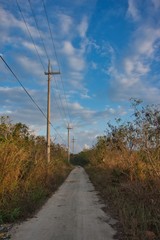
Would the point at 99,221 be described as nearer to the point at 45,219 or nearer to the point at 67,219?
the point at 67,219

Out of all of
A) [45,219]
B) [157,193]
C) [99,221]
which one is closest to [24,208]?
[45,219]

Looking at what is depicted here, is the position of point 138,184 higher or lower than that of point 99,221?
higher

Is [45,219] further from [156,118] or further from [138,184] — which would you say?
[156,118]

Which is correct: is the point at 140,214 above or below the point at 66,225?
above

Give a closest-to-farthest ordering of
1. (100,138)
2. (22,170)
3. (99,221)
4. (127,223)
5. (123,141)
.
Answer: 1. (127,223)
2. (99,221)
3. (22,170)
4. (123,141)
5. (100,138)

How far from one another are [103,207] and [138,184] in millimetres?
2398

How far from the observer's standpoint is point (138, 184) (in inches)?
498

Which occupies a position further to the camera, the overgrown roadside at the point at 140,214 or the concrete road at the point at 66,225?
the concrete road at the point at 66,225

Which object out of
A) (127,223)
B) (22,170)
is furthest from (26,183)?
(127,223)

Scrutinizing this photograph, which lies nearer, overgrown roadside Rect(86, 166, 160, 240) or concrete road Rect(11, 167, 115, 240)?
overgrown roadside Rect(86, 166, 160, 240)

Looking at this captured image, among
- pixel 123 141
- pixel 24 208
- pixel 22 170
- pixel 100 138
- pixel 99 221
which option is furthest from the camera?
pixel 100 138

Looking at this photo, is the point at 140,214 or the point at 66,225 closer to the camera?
the point at 140,214

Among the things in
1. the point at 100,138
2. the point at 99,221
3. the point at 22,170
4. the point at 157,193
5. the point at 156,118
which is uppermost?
the point at 100,138

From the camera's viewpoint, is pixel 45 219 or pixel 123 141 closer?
pixel 45 219
